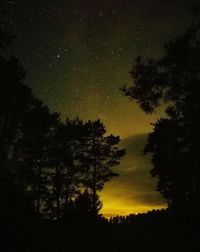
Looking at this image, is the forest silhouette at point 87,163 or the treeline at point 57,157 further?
the treeline at point 57,157

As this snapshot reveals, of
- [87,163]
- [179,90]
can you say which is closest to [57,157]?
[87,163]

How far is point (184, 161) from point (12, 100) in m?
14.3

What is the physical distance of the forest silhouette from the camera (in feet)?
60.4

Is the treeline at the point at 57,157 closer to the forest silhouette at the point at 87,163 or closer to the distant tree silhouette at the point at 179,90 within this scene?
the forest silhouette at the point at 87,163

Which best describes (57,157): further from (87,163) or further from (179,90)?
(179,90)

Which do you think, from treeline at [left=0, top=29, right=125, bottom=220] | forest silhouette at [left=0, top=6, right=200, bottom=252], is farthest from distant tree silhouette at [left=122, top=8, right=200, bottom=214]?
treeline at [left=0, top=29, right=125, bottom=220]

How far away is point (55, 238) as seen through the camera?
20062 millimetres

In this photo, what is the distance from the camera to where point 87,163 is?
133 ft

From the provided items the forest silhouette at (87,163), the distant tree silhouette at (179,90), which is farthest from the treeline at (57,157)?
the distant tree silhouette at (179,90)

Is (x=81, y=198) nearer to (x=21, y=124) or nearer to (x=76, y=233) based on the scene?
(x=76, y=233)

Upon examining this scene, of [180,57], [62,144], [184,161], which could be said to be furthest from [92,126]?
[180,57]

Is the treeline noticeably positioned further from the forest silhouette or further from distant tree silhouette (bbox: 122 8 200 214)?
distant tree silhouette (bbox: 122 8 200 214)

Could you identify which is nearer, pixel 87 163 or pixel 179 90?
pixel 179 90

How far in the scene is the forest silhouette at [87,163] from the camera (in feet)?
60.4
